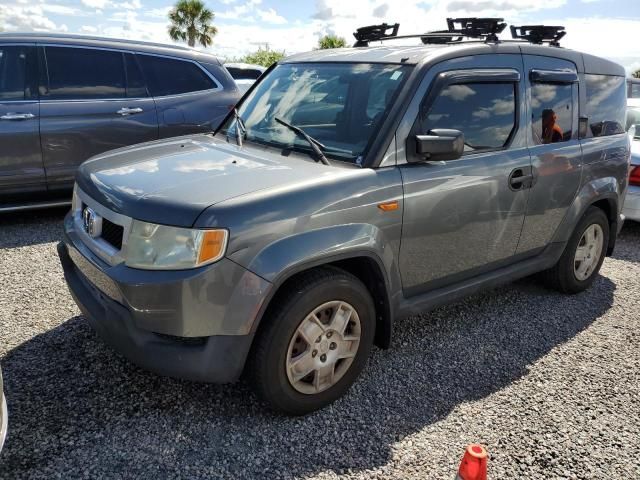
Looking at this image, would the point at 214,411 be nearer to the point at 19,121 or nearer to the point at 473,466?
the point at 473,466

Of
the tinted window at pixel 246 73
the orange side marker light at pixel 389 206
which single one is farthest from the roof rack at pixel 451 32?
the tinted window at pixel 246 73

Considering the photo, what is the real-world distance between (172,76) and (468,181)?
4.29 metres

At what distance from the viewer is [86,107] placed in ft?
19.0

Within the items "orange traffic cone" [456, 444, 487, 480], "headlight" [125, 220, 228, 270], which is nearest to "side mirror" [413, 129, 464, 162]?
"headlight" [125, 220, 228, 270]

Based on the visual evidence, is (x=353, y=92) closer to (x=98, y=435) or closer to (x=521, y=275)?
(x=521, y=275)

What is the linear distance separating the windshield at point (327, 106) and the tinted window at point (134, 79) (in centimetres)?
279

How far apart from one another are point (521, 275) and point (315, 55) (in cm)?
212

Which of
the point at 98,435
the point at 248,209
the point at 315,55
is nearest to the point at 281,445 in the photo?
the point at 98,435

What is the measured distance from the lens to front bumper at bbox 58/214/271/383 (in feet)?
7.81

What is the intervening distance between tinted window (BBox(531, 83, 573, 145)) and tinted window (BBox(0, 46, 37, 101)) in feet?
15.5

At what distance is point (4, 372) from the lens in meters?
3.11

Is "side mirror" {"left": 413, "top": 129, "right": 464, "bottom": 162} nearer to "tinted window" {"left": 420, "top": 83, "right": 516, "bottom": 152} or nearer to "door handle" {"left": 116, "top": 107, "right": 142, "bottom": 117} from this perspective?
"tinted window" {"left": 420, "top": 83, "right": 516, "bottom": 152}

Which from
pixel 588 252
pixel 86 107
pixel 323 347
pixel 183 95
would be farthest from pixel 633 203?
pixel 86 107

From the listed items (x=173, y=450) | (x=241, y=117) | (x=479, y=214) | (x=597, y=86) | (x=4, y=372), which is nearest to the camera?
(x=173, y=450)
